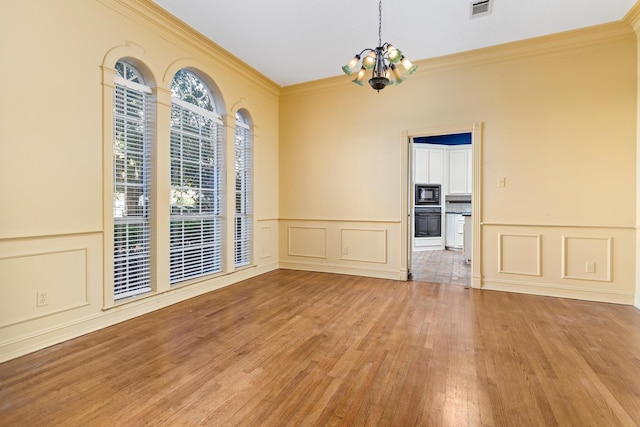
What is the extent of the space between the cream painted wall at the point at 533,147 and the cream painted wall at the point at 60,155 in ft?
9.68

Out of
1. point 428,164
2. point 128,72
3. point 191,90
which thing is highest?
point 191,90

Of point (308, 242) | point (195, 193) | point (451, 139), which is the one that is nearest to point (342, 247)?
point (308, 242)

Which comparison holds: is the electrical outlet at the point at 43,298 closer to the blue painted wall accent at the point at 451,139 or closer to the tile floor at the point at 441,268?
the tile floor at the point at 441,268

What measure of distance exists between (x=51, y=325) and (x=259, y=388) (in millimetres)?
1906

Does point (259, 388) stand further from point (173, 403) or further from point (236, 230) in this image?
point (236, 230)

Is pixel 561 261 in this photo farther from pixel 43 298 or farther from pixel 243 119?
pixel 43 298

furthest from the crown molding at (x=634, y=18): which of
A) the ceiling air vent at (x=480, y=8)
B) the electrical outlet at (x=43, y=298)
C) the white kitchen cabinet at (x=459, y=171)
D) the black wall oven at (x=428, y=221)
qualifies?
the electrical outlet at (x=43, y=298)

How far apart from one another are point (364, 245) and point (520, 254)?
2.11 m

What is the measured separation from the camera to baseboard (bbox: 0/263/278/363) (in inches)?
90.6

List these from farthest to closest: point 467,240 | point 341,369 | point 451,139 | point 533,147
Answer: point 451,139, point 467,240, point 533,147, point 341,369

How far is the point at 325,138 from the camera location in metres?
5.16

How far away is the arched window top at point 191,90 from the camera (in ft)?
12.2

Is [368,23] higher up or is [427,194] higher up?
[368,23]

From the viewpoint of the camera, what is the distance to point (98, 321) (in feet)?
9.20
